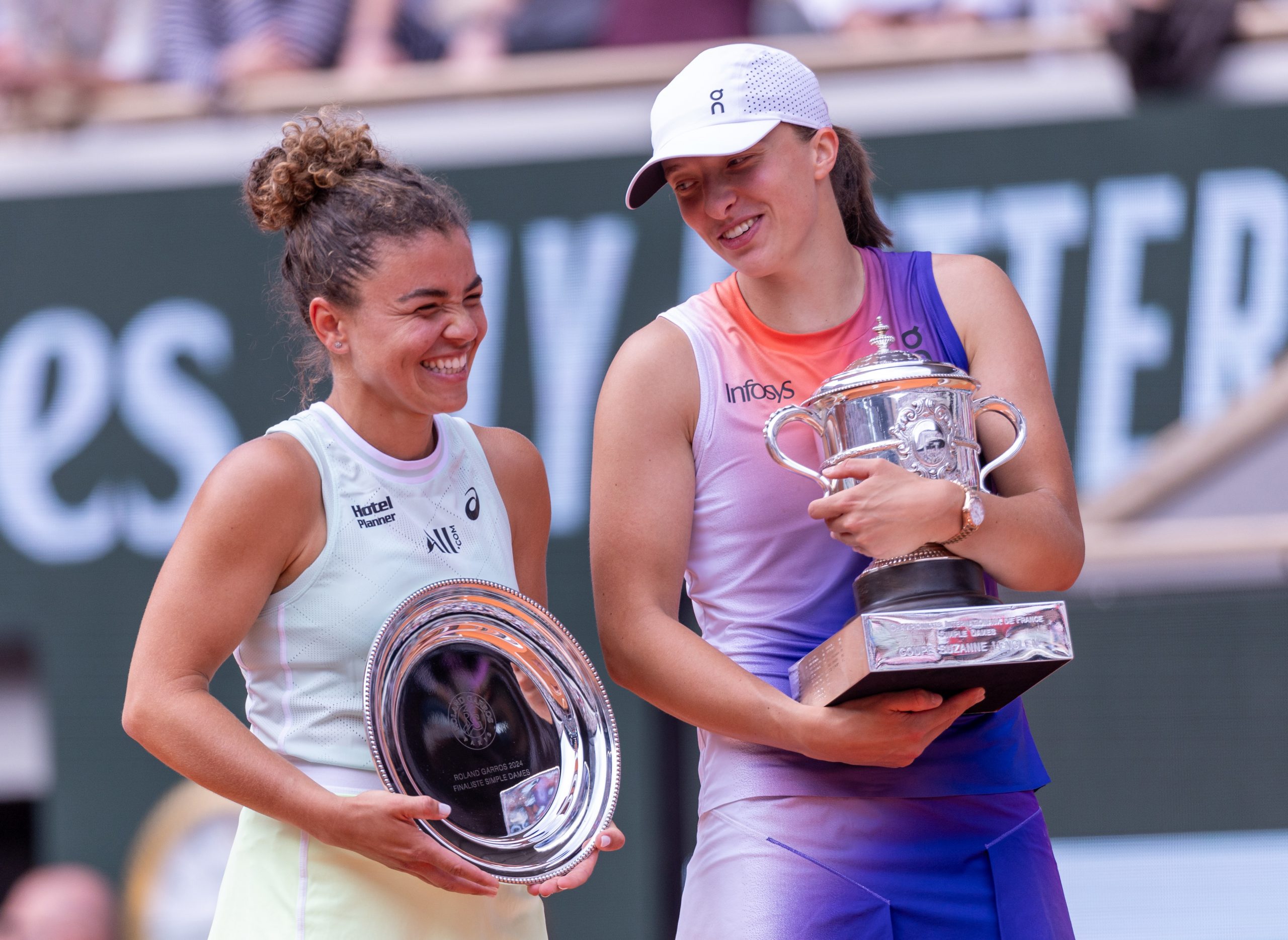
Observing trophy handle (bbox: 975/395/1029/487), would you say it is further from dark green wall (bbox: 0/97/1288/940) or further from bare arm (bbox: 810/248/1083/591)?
dark green wall (bbox: 0/97/1288/940)

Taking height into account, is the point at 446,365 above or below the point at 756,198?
below

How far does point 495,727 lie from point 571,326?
356 centimetres

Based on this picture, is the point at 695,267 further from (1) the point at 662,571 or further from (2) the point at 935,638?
(2) the point at 935,638

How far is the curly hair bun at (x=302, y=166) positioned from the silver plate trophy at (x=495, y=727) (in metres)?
0.51

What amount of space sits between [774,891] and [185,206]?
4439 millimetres

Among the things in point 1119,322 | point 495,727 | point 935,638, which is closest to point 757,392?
point 935,638

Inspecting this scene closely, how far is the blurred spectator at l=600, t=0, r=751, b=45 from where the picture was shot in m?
5.40

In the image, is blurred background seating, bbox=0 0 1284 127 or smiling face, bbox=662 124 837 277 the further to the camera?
blurred background seating, bbox=0 0 1284 127

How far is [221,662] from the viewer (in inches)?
66.4

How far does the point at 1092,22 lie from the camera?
5.12m

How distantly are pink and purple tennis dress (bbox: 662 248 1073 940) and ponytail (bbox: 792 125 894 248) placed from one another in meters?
0.14

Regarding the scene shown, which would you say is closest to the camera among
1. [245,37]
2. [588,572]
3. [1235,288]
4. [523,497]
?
[523,497]

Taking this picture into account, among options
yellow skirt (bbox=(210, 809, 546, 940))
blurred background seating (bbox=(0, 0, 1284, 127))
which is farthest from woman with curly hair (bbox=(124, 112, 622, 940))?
blurred background seating (bbox=(0, 0, 1284, 127))

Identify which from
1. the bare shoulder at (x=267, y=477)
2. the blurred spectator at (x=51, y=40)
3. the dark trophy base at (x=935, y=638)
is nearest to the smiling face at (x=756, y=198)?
the dark trophy base at (x=935, y=638)
